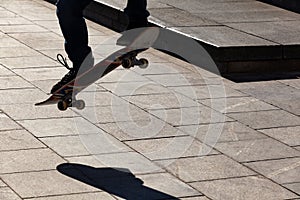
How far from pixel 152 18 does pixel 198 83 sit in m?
1.93

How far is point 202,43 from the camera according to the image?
410 inches

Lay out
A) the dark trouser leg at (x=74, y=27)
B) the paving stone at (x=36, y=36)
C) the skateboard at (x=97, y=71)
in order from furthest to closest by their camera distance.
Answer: the paving stone at (x=36, y=36), the skateboard at (x=97, y=71), the dark trouser leg at (x=74, y=27)

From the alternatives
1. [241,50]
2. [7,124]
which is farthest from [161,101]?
[7,124]

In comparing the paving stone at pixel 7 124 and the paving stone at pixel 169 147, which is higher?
the paving stone at pixel 169 147

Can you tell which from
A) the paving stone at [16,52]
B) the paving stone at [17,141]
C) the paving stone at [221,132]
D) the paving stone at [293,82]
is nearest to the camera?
the paving stone at [17,141]

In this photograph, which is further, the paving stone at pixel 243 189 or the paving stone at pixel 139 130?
the paving stone at pixel 139 130

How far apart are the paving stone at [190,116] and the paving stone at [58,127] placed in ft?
2.63

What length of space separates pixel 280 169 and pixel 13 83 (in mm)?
3501

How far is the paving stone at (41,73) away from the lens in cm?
977

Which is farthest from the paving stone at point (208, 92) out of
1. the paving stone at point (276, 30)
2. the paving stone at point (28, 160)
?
the paving stone at point (28, 160)

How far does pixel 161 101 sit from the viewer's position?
9.05 meters

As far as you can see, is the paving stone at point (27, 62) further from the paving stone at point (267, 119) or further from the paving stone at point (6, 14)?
the paving stone at point (267, 119)

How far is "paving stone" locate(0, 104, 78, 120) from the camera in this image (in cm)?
831

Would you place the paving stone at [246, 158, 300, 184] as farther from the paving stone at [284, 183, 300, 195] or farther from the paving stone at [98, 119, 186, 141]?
the paving stone at [98, 119, 186, 141]
